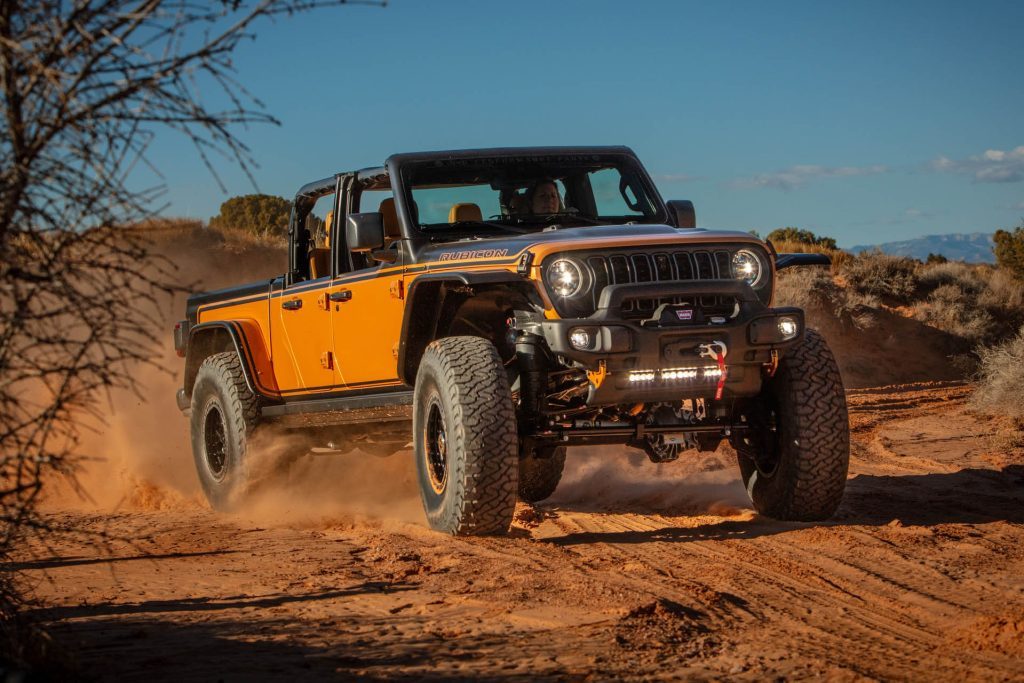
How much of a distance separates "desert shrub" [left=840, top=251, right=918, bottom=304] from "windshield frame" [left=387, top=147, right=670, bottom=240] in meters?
16.5

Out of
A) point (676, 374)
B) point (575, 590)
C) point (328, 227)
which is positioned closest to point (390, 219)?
point (328, 227)

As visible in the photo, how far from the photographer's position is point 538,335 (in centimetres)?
662

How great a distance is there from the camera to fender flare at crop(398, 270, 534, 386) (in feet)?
21.3

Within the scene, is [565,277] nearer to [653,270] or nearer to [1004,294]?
[653,270]

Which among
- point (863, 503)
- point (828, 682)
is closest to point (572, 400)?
point (863, 503)

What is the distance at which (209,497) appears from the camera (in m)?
9.62

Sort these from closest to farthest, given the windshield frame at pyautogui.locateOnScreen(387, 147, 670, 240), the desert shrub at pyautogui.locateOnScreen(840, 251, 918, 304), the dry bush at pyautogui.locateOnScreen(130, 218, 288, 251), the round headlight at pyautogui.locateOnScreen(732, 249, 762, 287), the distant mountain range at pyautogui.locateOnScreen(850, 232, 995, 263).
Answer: the round headlight at pyautogui.locateOnScreen(732, 249, 762, 287), the windshield frame at pyautogui.locateOnScreen(387, 147, 670, 240), the desert shrub at pyautogui.locateOnScreen(840, 251, 918, 304), the dry bush at pyautogui.locateOnScreen(130, 218, 288, 251), the distant mountain range at pyautogui.locateOnScreen(850, 232, 995, 263)

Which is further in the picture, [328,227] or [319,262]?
[319,262]

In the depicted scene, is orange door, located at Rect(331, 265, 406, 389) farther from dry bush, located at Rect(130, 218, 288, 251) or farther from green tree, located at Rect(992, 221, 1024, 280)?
green tree, located at Rect(992, 221, 1024, 280)

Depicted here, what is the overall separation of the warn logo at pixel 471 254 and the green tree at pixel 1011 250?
23.2 meters

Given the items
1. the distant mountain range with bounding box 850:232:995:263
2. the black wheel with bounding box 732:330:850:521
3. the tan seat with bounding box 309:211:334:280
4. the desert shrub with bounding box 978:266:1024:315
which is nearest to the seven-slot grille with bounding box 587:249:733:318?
the black wheel with bounding box 732:330:850:521

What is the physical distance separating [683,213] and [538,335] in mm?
1967

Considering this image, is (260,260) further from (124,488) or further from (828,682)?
(828,682)

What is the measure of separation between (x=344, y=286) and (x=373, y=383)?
2.17ft
